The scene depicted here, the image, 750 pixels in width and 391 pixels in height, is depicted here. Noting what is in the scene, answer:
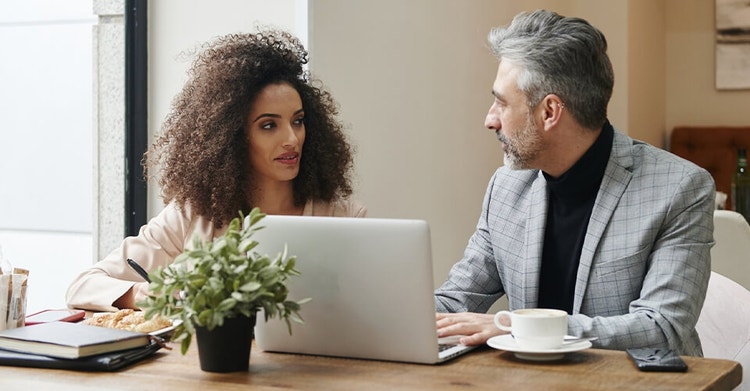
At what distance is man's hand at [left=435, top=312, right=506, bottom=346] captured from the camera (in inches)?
64.8

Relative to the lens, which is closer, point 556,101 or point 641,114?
point 556,101

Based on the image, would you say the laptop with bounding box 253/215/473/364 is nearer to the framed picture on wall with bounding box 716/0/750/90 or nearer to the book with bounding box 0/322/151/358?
the book with bounding box 0/322/151/358

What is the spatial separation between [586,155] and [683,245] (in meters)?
0.29

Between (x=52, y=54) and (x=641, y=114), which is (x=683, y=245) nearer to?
(x=52, y=54)

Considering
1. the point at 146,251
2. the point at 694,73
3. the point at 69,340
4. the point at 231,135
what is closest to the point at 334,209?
the point at 231,135

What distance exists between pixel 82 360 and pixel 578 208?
3.41ft

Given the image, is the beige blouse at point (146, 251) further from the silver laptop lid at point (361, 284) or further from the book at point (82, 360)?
the silver laptop lid at point (361, 284)

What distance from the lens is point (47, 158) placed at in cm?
320

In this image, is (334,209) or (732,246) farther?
(732,246)

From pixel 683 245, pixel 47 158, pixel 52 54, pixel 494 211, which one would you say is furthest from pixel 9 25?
pixel 683 245

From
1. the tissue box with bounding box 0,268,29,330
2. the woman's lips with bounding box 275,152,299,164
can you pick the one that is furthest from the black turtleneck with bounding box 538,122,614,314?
the tissue box with bounding box 0,268,29,330

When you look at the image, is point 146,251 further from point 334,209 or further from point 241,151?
point 334,209

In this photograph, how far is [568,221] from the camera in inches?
82.1

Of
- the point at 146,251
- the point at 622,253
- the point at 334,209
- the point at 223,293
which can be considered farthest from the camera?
the point at 334,209
